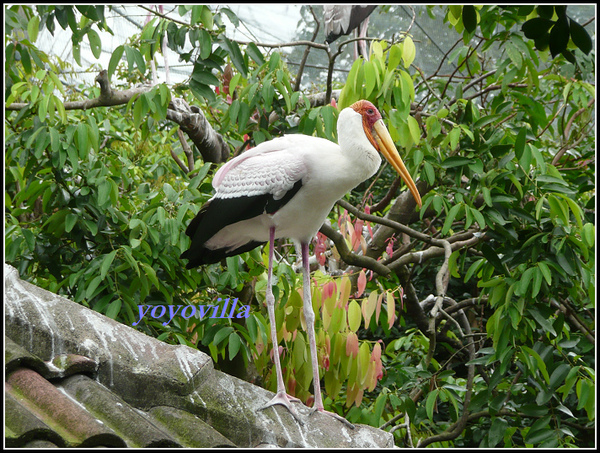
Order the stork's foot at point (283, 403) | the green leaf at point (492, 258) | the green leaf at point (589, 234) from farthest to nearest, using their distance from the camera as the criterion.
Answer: the green leaf at point (492, 258) < the green leaf at point (589, 234) < the stork's foot at point (283, 403)

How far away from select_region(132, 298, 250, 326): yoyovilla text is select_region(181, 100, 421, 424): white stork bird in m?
0.70

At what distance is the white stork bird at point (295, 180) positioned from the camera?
2553 millimetres

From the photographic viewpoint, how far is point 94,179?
11.2 ft

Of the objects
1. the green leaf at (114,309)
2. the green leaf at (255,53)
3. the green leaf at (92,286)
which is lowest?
the green leaf at (114,309)

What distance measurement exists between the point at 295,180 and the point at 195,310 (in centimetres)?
135

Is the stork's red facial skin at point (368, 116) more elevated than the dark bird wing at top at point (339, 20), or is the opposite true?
the dark bird wing at top at point (339, 20)

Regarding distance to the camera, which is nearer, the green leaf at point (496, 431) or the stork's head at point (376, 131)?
the stork's head at point (376, 131)

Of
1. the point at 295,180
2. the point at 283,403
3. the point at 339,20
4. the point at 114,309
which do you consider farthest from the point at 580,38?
the point at 339,20

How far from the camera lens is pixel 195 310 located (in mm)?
3668

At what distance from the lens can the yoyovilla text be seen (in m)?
3.50

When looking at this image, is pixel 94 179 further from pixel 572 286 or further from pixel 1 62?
pixel 572 286

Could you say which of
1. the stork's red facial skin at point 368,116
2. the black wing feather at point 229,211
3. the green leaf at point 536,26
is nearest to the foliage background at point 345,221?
the black wing feather at point 229,211

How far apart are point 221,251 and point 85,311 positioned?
814 mm

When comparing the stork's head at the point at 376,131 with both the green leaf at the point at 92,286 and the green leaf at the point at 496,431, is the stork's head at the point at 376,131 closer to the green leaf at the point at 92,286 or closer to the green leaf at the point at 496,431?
the green leaf at the point at 92,286
